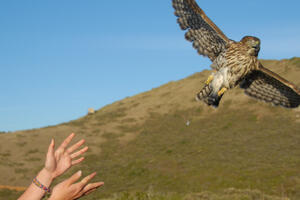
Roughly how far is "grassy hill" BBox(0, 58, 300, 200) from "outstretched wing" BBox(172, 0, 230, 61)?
5184 millimetres

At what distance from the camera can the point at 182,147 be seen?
36.4m

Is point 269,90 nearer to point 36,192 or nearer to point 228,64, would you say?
point 228,64

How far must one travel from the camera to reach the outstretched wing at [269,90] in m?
9.90

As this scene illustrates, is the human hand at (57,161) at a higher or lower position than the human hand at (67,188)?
higher

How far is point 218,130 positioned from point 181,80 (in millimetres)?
24554

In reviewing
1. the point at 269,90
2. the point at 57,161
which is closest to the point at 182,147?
the point at 269,90

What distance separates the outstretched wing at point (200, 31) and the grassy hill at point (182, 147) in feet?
17.0

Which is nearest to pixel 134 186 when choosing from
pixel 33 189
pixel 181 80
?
pixel 33 189

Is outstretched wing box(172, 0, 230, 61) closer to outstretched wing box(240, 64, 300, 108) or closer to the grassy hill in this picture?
outstretched wing box(240, 64, 300, 108)

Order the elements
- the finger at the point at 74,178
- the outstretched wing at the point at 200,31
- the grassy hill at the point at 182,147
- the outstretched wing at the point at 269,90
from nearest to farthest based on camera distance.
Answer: the finger at the point at 74,178 → the outstretched wing at the point at 200,31 → the outstretched wing at the point at 269,90 → the grassy hill at the point at 182,147

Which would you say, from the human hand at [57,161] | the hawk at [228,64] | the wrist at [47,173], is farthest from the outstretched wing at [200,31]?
the wrist at [47,173]

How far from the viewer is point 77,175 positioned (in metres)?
2.81

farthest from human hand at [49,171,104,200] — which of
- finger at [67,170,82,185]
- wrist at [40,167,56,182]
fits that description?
→ wrist at [40,167,56,182]

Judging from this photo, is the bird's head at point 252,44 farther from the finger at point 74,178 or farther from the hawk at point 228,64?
the finger at point 74,178
